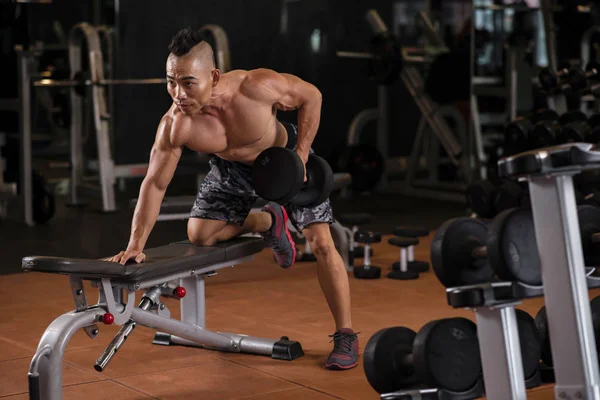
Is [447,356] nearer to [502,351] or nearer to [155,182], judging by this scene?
[502,351]

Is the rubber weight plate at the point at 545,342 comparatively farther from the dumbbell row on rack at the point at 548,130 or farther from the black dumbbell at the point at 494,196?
the dumbbell row on rack at the point at 548,130

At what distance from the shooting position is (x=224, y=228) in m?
3.42

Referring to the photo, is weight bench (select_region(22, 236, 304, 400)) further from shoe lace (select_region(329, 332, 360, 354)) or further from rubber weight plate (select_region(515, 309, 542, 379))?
rubber weight plate (select_region(515, 309, 542, 379))

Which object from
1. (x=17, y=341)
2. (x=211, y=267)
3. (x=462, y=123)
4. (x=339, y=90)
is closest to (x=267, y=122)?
(x=211, y=267)

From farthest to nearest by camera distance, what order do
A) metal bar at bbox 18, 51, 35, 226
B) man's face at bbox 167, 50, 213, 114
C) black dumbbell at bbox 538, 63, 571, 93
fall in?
metal bar at bbox 18, 51, 35, 226 → black dumbbell at bbox 538, 63, 571, 93 → man's face at bbox 167, 50, 213, 114

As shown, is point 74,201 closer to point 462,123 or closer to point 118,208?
point 118,208

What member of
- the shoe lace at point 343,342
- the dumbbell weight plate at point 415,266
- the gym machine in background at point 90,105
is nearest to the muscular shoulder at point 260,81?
the shoe lace at point 343,342

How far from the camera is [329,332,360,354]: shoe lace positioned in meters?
3.24

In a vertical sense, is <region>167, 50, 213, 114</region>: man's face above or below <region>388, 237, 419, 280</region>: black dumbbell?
above

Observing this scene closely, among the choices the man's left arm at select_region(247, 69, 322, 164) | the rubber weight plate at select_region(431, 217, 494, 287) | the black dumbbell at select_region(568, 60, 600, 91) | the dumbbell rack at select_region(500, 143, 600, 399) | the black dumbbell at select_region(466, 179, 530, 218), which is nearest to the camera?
the dumbbell rack at select_region(500, 143, 600, 399)

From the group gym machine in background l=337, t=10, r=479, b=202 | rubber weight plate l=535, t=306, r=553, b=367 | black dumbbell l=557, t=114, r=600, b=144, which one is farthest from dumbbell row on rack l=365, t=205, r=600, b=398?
gym machine in background l=337, t=10, r=479, b=202

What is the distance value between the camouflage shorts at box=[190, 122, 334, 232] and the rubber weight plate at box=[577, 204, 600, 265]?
3.93 ft

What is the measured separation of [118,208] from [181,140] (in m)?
4.17

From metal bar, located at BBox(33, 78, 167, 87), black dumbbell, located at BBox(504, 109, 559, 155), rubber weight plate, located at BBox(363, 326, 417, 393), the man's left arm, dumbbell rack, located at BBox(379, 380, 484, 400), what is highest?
metal bar, located at BBox(33, 78, 167, 87)
